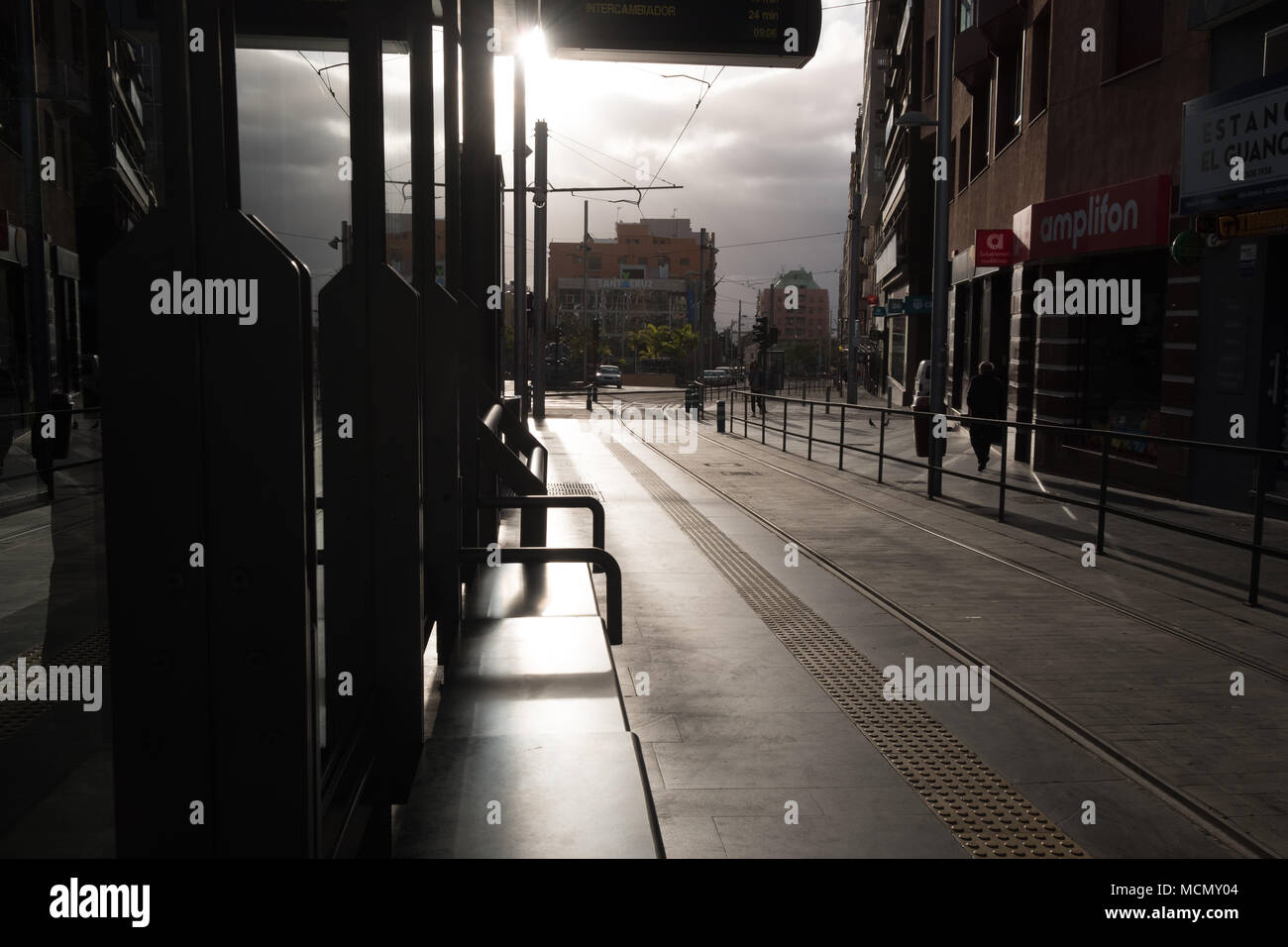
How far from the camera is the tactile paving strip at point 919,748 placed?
3.83 m

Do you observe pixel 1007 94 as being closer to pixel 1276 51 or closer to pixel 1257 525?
pixel 1276 51

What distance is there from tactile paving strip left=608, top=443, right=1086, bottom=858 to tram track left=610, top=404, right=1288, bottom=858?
0.50 meters

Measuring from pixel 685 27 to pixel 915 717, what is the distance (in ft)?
20.1

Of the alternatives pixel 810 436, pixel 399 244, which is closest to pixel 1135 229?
pixel 810 436

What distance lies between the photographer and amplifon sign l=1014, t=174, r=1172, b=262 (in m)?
13.9

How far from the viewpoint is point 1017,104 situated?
21062 mm

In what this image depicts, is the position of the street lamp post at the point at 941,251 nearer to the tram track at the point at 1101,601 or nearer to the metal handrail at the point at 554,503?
the tram track at the point at 1101,601

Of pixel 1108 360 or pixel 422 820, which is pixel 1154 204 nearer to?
pixel 1108 360

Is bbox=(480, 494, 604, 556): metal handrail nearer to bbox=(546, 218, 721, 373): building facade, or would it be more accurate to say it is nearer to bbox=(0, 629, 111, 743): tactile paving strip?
bbox=(0, 629, 111, 743): tactile paving strip

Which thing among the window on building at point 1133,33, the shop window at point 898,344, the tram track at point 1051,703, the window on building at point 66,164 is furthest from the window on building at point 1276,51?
the shop window at point 898,344

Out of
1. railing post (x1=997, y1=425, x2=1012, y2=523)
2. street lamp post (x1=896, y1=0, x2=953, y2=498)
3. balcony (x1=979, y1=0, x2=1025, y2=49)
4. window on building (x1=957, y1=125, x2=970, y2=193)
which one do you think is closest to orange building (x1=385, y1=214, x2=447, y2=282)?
railing post (x1=997, y1=425, x2=1012, y2=523)

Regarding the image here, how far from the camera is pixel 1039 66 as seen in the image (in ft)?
61.0

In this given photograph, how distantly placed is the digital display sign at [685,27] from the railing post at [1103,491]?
411 centimetres
